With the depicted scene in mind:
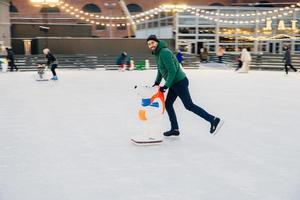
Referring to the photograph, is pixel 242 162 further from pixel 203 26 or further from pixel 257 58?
pixel 203 26

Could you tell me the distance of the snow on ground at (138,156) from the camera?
4.04m

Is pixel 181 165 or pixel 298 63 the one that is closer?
pixel 181 165

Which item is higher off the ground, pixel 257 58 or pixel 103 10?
pixel 103 10

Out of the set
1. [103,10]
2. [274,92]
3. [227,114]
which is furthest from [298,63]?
[103,10]

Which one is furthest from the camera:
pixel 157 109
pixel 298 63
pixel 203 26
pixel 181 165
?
pixel 203 26

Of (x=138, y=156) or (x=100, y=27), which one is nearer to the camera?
(x=138, y=156)

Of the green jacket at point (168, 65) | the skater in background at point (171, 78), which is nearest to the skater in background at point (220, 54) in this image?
the skater in background at point (171, 78)

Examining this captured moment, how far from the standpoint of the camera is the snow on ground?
404cm

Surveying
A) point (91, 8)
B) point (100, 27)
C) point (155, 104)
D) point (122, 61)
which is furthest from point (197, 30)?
point (155, 104)

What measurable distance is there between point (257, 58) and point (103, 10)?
26523mm

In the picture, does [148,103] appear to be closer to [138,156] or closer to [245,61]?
[138,156]

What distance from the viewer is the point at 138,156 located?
17.6ft

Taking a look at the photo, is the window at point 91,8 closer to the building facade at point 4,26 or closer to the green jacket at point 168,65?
the building facade at point 4,26

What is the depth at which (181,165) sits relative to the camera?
4.96 metres
